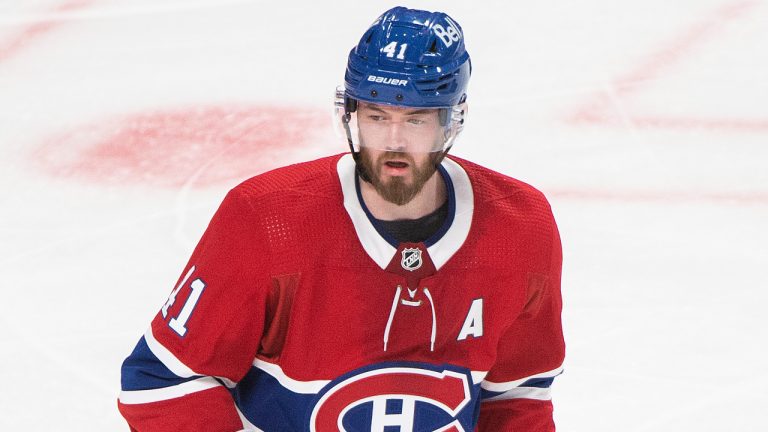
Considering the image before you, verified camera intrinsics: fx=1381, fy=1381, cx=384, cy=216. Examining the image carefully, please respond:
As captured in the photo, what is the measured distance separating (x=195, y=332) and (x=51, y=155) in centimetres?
207

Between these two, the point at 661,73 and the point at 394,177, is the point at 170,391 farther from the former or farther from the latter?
the point at 661,73

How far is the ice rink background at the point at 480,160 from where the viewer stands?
3.00m

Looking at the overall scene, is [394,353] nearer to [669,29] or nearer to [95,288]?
[95,288]

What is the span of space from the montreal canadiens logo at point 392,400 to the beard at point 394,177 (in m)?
0.26

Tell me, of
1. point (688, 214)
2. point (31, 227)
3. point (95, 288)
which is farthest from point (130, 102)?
point (688, 214)

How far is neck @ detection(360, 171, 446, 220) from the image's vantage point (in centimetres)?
198

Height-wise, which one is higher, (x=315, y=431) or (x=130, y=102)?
(x=315, y=431)

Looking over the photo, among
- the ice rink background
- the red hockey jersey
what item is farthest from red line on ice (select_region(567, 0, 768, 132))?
the red hockey jersey

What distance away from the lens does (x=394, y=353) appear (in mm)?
2000

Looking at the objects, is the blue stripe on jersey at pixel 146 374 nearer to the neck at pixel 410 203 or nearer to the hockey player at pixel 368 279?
the hockey player at pixel 368 279

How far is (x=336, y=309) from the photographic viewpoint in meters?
1.97

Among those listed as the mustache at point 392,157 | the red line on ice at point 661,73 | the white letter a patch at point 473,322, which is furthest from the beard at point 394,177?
the red line on ice at point 661,73

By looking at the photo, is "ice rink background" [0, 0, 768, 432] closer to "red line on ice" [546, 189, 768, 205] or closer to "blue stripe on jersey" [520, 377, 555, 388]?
"red line on ice" [546, 189, 768, 205]

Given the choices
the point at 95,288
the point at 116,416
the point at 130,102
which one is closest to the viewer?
the point at 116,416
